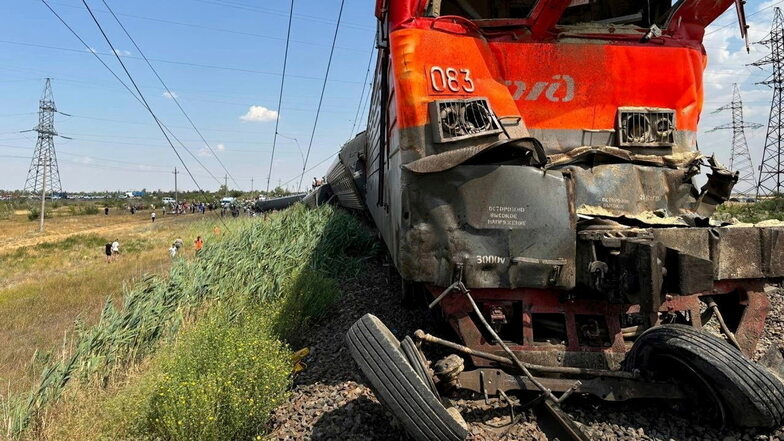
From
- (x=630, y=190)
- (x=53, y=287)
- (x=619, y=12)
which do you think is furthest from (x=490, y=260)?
(x=53, y=287)

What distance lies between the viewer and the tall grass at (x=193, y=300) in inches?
170

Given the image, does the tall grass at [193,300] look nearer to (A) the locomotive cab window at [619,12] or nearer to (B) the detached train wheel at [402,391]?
(B) the detached train wheel at [402,391]

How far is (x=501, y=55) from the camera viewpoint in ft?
14.4

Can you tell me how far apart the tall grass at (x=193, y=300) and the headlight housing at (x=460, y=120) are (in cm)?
246

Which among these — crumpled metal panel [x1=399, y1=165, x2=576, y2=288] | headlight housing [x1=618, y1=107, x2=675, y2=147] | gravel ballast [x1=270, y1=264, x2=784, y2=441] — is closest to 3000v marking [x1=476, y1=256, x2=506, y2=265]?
crumpled metal panel [x1=399, y1=165, x2=576, y2=288]

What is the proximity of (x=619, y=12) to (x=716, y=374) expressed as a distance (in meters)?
3.83

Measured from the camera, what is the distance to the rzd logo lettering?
4398mm

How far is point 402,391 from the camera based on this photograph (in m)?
3.00

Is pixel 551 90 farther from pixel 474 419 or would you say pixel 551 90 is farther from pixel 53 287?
pixel 53 287

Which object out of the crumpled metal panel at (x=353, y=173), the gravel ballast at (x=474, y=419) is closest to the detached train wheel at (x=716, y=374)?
the gravel ballast at (x=474, y=419)

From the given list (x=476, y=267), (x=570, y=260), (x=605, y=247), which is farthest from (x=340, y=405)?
(x=605, y=247)

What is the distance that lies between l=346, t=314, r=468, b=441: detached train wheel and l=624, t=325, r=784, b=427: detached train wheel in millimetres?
1495

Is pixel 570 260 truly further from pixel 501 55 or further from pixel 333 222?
pixel 333 222

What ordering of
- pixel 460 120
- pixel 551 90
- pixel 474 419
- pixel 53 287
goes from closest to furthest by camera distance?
pixel 474 419
pixel 460 120
pixel 551 90
pixel 53 287
